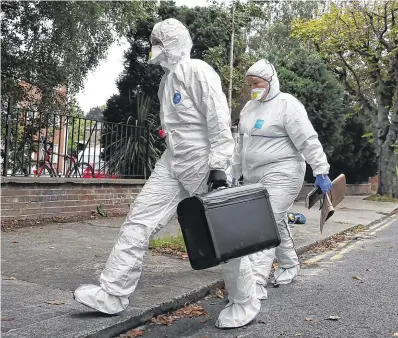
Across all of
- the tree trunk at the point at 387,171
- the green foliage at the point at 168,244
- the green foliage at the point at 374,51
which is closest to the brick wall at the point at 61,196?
the green foliage at the point at 168,244

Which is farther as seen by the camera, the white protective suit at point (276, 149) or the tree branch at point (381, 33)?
the tree branch at point (381, 33)

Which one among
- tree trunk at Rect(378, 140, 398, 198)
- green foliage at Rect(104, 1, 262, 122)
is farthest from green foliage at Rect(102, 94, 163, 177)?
tree trunk at Rect(378, 140, 398, 198)

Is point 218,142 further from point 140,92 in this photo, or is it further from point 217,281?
point 140,92

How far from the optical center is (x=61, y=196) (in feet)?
26.6

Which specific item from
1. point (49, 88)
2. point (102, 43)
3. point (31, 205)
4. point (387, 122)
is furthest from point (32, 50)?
point (387, 122)

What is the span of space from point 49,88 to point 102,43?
1.60 metres

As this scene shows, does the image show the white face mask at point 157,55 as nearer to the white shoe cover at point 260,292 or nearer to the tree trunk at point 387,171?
the white shoe cover at point 260,292

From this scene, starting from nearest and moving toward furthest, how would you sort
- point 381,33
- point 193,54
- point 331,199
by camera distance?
point 331,199 < point 193,54 < point 381,33

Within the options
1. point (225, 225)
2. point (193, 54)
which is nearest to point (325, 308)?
point (225, 225)

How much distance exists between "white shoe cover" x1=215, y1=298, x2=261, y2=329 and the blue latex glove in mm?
1257

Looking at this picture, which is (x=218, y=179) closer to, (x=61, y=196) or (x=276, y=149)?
(x=276, y=149)

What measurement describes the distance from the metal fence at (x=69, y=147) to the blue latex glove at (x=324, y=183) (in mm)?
5017

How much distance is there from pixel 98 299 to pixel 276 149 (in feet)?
6.52

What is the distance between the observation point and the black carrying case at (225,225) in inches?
121
